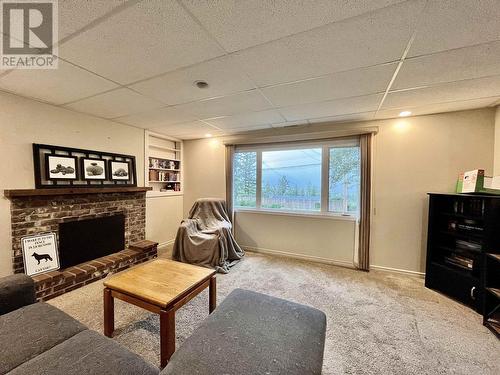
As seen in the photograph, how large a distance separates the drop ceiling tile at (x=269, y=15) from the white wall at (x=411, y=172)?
2307 millimetres

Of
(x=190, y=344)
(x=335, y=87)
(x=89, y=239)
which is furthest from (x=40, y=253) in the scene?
(x=335, y=87)

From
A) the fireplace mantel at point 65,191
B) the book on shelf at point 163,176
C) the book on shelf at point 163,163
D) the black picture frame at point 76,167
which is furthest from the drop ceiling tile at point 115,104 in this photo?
the book on shelf at point 163,176

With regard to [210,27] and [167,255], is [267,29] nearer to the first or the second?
[210,27]

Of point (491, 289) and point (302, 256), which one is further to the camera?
point (302, 256)

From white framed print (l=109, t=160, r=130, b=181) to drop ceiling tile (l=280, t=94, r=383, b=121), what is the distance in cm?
267

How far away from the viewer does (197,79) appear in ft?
6.24

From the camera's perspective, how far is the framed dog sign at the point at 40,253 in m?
2.33

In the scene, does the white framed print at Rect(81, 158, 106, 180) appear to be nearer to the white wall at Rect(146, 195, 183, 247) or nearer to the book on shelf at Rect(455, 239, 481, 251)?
the white wall at Rect(146, 195, 183, 247)

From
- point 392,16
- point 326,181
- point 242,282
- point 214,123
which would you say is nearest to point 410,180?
point 326,181

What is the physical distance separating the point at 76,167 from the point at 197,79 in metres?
2.20

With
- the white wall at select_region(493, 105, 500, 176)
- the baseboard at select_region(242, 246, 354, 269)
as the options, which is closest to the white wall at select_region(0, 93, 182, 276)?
the baseboard at select_region(242, 246, 354, 269)

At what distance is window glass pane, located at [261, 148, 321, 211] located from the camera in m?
3.58

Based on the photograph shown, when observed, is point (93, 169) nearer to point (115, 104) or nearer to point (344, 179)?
point (115, 104)

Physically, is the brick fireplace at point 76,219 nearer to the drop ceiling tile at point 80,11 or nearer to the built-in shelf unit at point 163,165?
the built-in shelf unit at point 163,165
